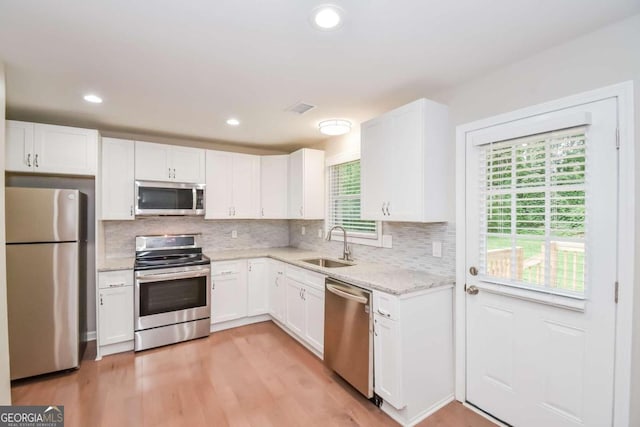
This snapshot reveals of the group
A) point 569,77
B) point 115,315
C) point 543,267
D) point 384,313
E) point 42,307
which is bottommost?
point 115,315

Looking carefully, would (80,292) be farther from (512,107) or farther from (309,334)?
(512,107)

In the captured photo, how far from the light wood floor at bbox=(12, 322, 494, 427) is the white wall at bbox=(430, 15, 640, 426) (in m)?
1.71

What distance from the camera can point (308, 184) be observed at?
3.86 meters

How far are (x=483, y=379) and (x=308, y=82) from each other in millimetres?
2543

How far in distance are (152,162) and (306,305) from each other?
95.9 inches

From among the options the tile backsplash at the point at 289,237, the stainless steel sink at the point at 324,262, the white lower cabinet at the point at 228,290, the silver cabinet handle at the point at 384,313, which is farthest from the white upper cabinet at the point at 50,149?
the silver cabinet handle at the point at 384,313

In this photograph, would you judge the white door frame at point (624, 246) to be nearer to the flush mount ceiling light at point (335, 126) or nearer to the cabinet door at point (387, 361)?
the cabinet door at point (387, 361)

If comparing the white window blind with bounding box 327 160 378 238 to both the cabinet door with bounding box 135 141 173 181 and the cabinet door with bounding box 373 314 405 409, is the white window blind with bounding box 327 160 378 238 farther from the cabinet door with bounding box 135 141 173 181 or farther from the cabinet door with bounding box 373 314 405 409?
the cabinet door with bounding box 135 141 173 181

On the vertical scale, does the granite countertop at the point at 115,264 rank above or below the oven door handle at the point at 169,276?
above

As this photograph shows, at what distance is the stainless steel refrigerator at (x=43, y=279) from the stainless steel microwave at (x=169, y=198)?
688 millimetres

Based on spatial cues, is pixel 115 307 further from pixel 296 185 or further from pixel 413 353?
pixel 413 353

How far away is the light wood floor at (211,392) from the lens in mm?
2037

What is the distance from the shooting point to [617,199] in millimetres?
1528

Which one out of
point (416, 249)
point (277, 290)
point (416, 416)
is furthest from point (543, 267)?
point (277, 290)
